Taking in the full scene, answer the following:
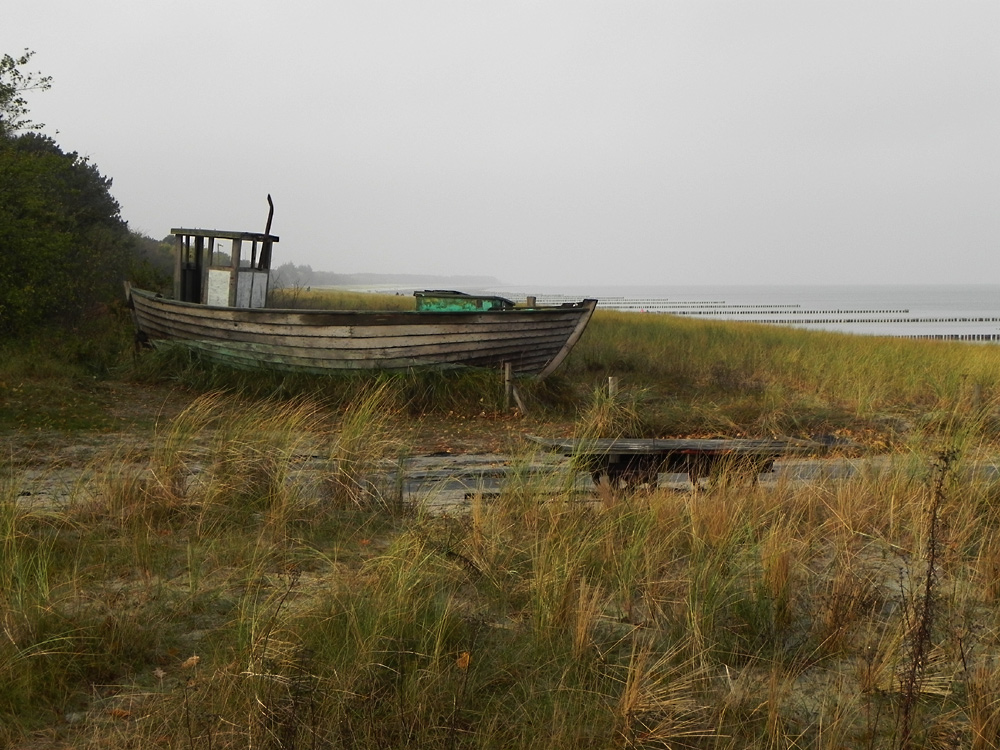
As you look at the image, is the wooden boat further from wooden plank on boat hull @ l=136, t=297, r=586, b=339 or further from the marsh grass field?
the marsh grass field

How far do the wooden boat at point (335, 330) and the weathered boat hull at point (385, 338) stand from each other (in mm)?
14

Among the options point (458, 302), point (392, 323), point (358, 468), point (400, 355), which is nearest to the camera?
point (358, 468)

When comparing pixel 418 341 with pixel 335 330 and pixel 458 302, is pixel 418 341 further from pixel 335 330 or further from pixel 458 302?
pixel 458 302

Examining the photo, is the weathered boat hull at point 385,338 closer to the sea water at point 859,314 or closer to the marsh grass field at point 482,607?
the marsh grass field at point 482,607

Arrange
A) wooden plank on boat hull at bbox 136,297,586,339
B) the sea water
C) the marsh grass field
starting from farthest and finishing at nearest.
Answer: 1. the sea water
2. wooden plank on boat hull at bbox 136,297,586,339
3. the marsh grass field

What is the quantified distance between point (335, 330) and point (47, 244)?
4.43 m

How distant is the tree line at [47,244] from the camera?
42.6 feet

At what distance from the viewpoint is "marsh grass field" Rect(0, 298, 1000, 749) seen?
3.40 meters

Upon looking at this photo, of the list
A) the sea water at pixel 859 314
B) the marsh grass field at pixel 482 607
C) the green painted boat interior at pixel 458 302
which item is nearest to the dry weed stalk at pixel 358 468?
the marsh grass field at pixel 482 607

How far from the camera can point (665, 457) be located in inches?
281

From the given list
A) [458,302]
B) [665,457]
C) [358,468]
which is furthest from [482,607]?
[458,302]

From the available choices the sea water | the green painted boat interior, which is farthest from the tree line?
the sea water

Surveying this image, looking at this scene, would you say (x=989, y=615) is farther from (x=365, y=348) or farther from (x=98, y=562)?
(x=365, y=348)

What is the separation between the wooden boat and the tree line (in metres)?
1.92
